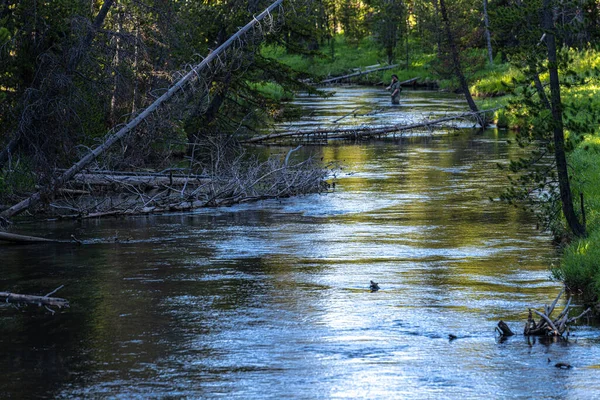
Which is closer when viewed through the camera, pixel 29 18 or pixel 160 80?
pixel 29 18

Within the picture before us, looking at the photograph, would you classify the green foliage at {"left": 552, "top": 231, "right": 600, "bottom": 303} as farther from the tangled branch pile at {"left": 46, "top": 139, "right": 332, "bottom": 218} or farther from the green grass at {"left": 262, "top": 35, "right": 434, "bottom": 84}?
the green grass at {"left": 262, "top": 35, "right": 434, "bottom": 84}

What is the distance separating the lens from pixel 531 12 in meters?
15.1

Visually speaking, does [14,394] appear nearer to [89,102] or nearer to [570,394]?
[570,394]

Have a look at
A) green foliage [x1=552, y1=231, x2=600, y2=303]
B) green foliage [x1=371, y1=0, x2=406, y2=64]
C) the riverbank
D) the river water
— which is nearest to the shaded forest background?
the riverbank

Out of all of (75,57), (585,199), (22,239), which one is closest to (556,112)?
(585,199)

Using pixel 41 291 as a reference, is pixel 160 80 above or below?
above

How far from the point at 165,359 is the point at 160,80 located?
15.8 meters

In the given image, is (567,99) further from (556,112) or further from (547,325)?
(547,325)

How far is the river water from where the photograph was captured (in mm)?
9781

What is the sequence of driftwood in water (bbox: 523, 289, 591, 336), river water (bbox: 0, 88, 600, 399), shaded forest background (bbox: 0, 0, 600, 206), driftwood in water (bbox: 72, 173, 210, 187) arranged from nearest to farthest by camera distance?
river water (bbox: 0, 88, 600, 399)
driftwood in water (bbox: 523, 289, 591, 336)
shaded forest background (bbox: 0, 0, 600, 206)
driftwood in water (bbox: 72, 173, 210, 187)

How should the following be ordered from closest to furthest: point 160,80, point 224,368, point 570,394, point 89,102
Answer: point 570,394
point 224,368
point 89,102
point 160,80

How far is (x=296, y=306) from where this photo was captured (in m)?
13.0

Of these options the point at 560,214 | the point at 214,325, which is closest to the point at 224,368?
the point at 214,325

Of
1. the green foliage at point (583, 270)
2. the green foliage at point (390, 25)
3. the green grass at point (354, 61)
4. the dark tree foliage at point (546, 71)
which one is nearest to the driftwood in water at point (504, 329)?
the green foliage at point (583, 270)
